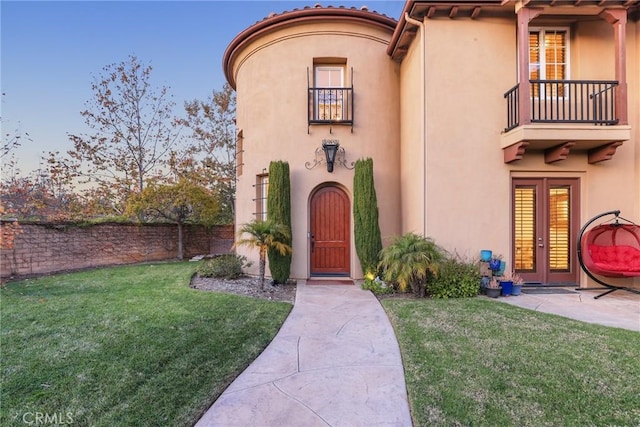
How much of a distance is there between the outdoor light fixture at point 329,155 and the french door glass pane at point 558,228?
15.6 ft

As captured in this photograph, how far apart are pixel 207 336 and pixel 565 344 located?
4500mm

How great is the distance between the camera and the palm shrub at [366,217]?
7.52 m

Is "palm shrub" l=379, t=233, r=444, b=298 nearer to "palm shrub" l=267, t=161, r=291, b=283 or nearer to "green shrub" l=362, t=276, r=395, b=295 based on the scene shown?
"green shrub" l=362, t=276, r=395, b=295

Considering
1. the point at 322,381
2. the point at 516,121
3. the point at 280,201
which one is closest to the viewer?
the point at 322,381

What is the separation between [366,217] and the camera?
7.61 metres

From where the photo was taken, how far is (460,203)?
6629 millimetres

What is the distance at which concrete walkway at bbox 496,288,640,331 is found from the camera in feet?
15.5

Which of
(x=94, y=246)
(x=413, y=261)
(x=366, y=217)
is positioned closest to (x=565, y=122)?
(x=413, y=261)

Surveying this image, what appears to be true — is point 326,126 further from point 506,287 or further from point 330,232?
point 506,287

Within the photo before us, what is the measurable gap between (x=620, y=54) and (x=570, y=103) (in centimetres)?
118

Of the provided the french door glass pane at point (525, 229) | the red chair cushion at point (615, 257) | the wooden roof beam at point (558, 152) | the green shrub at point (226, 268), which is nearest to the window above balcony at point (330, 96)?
the green shrub at point (226, 268)

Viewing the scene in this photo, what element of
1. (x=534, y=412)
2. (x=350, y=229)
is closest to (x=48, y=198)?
(x=350, y=229)

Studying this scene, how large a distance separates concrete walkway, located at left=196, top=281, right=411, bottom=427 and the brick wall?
8.99 meters

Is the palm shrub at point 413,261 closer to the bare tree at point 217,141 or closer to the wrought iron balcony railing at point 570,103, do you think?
the wrought iron balcony railing at point 570,103
